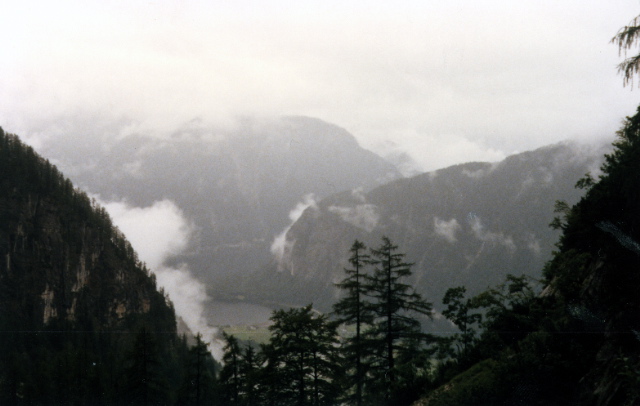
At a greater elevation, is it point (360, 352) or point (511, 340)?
point (360, 352)

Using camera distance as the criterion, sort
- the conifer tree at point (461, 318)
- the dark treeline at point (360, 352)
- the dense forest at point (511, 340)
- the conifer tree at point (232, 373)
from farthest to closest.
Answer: the conifer tree at point (232, 373)
the conifer tree at point (461, 318)
the dark treeline at point (360, 352)
the dense forest at point (511, 340)

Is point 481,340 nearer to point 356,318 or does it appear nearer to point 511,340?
point 511,340

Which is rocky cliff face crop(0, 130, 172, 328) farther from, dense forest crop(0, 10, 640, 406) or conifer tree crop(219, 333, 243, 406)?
conifer tree crop(219, 333, 243, 406)

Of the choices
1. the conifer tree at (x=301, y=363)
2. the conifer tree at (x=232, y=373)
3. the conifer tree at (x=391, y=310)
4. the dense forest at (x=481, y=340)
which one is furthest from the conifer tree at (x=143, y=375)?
the conifer tree at (x=391, y=310)

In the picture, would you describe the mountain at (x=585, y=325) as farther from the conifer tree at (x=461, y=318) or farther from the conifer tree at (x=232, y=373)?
the conifer tree at (x=232, y=373)

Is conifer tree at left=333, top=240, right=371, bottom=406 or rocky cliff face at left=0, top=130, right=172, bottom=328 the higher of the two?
rocky cliff face at left=0, top=130, right=172, bottom=328

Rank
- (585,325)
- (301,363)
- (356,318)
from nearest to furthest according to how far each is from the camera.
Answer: (585,325)
(301,363)
(356,318)

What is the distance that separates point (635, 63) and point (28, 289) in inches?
8154

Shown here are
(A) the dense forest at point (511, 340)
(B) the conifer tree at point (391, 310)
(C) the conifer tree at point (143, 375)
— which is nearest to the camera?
(A) the dense forest at point (511, 340)

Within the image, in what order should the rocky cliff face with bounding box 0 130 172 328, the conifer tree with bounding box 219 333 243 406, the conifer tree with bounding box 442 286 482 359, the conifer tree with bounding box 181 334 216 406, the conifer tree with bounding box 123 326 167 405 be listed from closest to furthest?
the conifer tree with bounding box 442 286 482 359 < the conifer tree with bounding box 219 333 243 406 < the conifer tree with bounding box 181 334 216 406 < the conifer tree with bounding box 123 326 167 405 < the rocky cliff face with bounding box 0 130 172 328

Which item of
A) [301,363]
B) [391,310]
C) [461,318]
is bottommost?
[301,363]

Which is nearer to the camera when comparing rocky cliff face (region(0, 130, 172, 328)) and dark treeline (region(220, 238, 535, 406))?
dark treeline (region(220, 238, 535, 406))

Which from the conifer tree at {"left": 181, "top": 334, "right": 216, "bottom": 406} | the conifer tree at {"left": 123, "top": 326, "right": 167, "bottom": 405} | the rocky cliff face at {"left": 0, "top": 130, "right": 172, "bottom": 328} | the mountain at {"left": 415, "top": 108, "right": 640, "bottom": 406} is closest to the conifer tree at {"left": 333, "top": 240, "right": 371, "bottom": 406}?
the mountain at {"left": 415, "top": 108, "right": 640, "bottom": 406}

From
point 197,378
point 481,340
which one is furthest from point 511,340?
point 197,378
